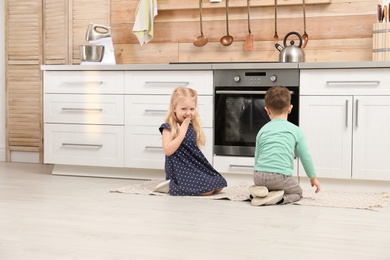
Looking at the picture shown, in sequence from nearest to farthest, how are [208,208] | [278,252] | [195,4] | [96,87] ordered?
[278,252]
[208,208]
[96,87]
[195,4]

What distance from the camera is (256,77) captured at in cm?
456

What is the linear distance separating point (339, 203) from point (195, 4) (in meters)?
2.13

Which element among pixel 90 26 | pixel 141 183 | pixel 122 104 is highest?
pixel 90 26

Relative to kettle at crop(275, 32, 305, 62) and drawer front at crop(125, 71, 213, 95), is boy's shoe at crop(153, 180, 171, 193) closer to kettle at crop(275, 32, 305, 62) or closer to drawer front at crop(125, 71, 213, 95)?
drawer front at crop(125, 71, 213, 95)

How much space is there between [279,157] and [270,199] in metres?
0.25

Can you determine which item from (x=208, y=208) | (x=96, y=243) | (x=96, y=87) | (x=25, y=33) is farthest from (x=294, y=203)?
(x=25, y=33)

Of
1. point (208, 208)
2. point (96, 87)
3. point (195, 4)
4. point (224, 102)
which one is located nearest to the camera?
point (208, 208)

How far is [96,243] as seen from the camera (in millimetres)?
2693

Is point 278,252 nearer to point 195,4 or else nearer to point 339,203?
point 339,203

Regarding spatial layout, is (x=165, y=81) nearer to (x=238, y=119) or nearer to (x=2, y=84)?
(x=238, y=119)

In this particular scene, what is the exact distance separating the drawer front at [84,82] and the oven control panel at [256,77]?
0.73 meters

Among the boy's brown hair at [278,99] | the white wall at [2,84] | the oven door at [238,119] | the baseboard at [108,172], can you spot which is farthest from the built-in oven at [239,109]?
the white wall at [2,84]

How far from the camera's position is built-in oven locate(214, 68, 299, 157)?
15.0 feet

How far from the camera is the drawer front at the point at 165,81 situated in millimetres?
4664
